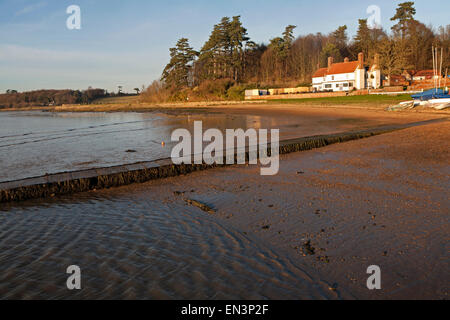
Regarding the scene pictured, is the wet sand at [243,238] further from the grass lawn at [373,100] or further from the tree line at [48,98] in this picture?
the tree line at [48,98]

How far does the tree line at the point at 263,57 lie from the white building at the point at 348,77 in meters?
5.69

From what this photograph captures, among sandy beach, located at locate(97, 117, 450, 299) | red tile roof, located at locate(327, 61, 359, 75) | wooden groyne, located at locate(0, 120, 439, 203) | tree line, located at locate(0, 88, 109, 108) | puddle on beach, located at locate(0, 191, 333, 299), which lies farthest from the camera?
tree line, located at locate(0, 88, 109, 108)

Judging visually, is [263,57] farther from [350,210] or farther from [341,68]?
[350,210]

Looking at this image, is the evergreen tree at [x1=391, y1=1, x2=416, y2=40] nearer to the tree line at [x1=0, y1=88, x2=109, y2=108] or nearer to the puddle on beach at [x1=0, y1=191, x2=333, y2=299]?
the puddle on beach at [x1=0, y1=191, x2=333, y2=299]

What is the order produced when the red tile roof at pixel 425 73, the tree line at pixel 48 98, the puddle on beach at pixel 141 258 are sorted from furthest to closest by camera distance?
the tree line at pixel 48 98, the red tile roof at pixel 425 73, the puddle on beach at pixel 141 258

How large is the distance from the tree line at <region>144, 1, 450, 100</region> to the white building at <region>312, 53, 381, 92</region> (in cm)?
569

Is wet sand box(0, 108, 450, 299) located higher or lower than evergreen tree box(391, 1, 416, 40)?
lower

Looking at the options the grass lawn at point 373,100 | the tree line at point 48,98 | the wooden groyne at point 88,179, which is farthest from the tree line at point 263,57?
the tree line at point 48,98

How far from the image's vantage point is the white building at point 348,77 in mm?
59094

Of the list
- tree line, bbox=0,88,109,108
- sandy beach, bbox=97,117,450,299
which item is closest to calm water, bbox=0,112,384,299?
sandy beach, bbox=97,117,450,299

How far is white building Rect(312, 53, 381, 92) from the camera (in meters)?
59.1

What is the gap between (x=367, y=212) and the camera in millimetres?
6102
